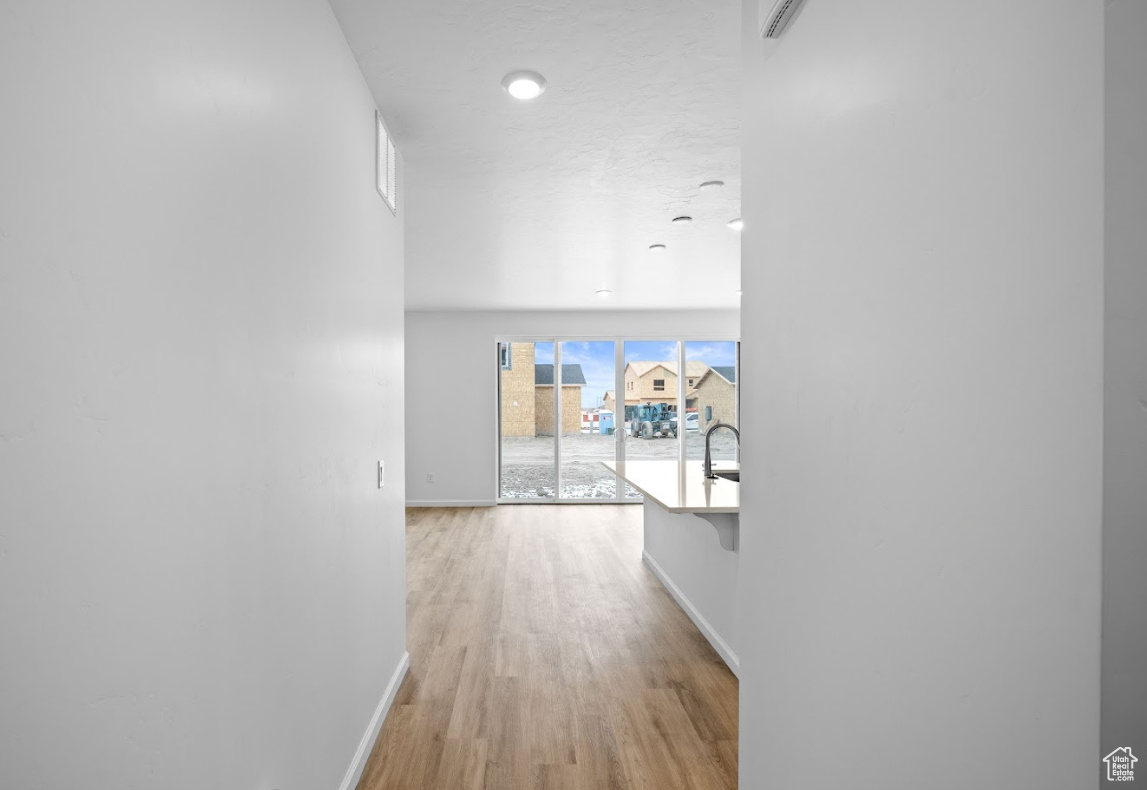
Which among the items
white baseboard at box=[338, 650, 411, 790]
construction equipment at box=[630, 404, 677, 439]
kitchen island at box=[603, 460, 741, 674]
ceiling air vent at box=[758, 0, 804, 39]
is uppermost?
ceiling air vent at box=[758, 0, 804, 39]

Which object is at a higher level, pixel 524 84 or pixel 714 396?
pixel 524 84

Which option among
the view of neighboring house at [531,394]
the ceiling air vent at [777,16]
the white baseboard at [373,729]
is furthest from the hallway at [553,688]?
the view of neighboring house at [531,394]

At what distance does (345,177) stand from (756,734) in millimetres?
1987

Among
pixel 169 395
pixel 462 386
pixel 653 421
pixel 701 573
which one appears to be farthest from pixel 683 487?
pixel 462 386

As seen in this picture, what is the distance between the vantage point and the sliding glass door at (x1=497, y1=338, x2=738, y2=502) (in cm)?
755

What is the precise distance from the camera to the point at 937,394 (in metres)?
0.78

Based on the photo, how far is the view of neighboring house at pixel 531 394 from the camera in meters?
7.54

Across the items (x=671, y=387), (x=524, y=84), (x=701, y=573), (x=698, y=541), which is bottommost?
(x=701, y=573)

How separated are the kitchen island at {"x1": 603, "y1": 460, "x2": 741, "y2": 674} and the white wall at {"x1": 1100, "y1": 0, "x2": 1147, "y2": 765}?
2034 mm

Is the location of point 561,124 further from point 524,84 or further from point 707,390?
point 707,390

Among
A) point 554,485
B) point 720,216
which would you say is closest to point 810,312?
point 720,216

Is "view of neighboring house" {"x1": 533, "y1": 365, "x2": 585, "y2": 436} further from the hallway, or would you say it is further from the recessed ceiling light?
the recessed ceiling light

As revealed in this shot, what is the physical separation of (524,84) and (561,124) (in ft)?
1.31

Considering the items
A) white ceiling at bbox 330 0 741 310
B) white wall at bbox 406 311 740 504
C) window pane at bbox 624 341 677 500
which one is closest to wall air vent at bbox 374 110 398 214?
white ceiling at bbox 330 0 741 310
